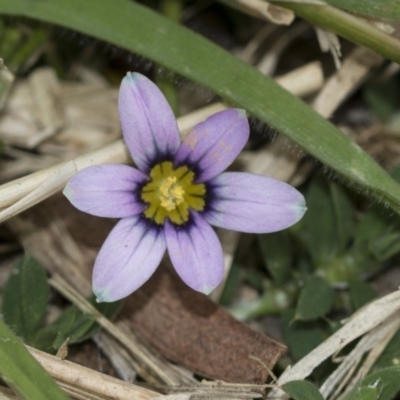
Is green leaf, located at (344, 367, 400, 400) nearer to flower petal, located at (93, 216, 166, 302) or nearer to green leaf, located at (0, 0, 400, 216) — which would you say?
green leaf, located at (0, 0, 400, 216)


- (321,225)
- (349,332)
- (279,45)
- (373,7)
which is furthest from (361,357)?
(279,45)

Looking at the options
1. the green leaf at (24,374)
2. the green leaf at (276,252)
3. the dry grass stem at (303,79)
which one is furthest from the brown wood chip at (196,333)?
the dry grass stem at (303,79)

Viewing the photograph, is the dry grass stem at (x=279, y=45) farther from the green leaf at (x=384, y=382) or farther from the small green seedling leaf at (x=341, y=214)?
the green leaf at (x=384, y=382)

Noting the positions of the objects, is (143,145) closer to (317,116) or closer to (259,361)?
(317,116)

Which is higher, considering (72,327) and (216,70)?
(216,70)

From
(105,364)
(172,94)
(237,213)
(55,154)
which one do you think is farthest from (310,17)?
(105,364)

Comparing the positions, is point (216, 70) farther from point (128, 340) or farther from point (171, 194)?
point (128, 340)
